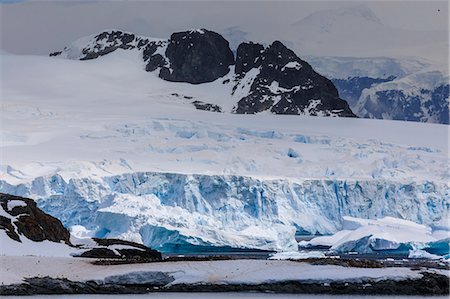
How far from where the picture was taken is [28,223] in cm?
3744

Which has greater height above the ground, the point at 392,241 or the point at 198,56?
the point at 198,56

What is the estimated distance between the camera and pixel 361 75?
172 m

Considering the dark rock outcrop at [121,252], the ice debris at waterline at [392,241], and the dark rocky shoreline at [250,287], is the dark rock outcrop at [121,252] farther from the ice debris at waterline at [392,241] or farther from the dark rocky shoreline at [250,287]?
the ice debris at waterline at [392,241]

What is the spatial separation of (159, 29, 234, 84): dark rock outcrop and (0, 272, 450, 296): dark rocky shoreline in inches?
4151

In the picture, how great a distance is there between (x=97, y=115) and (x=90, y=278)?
2622 inches

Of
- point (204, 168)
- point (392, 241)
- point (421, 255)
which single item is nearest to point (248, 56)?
point (204, 168)

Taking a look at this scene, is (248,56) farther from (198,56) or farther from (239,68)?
(198,56)

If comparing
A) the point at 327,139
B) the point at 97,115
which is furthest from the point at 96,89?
the point at 327,139

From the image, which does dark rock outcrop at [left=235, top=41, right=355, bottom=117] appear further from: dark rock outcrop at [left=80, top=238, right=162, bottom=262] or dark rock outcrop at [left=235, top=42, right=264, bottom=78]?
dark rock outcrop at [left=80, top=238, right=162, bottom=262]

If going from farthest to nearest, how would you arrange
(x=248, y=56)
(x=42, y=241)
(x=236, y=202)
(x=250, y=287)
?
(x=248, y=56), (x=236, y=202), (x=42, y=241), (x=250, y=287)

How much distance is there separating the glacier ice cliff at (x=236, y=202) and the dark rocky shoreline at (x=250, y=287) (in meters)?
26.8

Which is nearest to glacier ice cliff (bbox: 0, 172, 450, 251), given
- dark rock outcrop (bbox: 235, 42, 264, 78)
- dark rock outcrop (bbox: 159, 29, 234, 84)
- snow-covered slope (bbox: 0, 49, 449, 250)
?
snow-covered slope (bbox: 0, 49, 449, 250)

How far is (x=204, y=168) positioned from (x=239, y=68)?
2298 inches

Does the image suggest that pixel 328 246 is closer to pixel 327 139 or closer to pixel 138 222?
pixel 138 222
